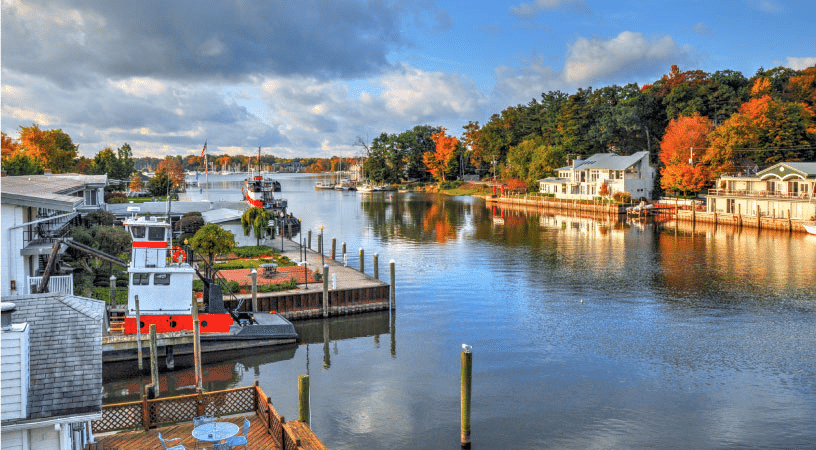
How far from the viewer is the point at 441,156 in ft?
550

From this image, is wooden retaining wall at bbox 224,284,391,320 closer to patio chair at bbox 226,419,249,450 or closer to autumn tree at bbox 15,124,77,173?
patio chair at bbox 226,419,249,450

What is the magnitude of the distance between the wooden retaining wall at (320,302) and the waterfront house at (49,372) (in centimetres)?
1864

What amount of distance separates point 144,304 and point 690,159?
85.6 meters

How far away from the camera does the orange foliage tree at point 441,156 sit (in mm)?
165500

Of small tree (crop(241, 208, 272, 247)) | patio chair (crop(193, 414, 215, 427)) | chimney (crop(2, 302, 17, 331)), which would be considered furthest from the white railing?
small tree (crop(241, 208, 272, 247))

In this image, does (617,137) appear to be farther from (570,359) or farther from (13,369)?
(13,369)

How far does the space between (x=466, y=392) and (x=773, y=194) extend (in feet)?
247

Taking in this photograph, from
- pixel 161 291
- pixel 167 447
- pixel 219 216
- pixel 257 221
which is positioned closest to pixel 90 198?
pixel 257 221

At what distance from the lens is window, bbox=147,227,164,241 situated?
26.7m

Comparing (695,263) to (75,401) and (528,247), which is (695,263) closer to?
(528,247)

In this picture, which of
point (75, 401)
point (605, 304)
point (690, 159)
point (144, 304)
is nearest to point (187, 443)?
point (75, 401)

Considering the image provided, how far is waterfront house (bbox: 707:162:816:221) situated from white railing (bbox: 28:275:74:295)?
251 ft

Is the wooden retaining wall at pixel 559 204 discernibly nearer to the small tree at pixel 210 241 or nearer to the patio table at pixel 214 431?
the small tree at pixel 210 241

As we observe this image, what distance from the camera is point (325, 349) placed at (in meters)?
30.3
